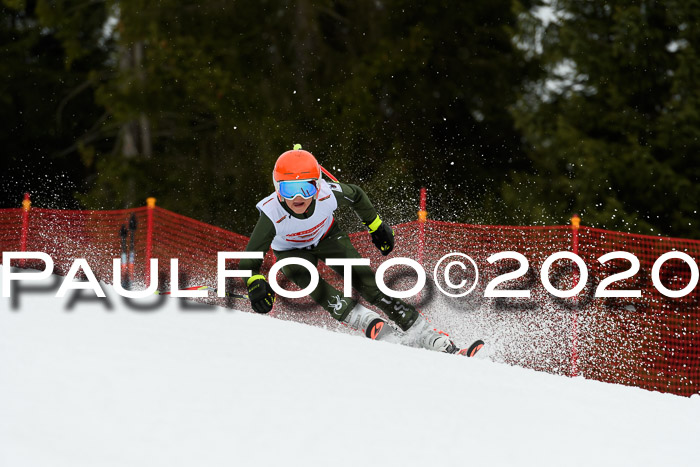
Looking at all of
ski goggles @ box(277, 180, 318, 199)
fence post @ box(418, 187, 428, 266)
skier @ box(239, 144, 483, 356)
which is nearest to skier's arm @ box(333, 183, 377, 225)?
skier @ box(239, 144, 483, 356)

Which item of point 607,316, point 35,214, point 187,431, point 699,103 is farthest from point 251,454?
point 699,103

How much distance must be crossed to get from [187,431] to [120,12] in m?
17.7

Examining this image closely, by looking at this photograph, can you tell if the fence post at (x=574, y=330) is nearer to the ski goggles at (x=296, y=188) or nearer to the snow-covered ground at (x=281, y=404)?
the snow-covered ground at (x=281, y=404)

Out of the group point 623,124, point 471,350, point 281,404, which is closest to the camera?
point 281,404

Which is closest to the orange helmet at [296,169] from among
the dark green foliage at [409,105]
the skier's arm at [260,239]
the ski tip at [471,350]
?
the skier's arm at [260,239]

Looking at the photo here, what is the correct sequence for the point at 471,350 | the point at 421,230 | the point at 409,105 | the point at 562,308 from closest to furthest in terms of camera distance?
the point at 471,350
the point at 562,308
the point at 421,230
the point at 409,105

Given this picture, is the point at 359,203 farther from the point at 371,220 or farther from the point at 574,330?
the point at 574,330

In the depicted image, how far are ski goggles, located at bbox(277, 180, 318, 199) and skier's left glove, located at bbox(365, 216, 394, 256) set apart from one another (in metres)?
0.79

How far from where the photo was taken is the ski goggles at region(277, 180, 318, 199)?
6.32 m

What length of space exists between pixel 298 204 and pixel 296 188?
188 mm

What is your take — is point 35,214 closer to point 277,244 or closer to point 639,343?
point 277,244

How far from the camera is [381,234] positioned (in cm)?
702

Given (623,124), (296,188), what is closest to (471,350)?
(296,188)

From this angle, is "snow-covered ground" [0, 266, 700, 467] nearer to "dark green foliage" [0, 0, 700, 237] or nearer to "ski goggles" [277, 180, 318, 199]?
"ski goggles" [277, 180, 318, 199]
